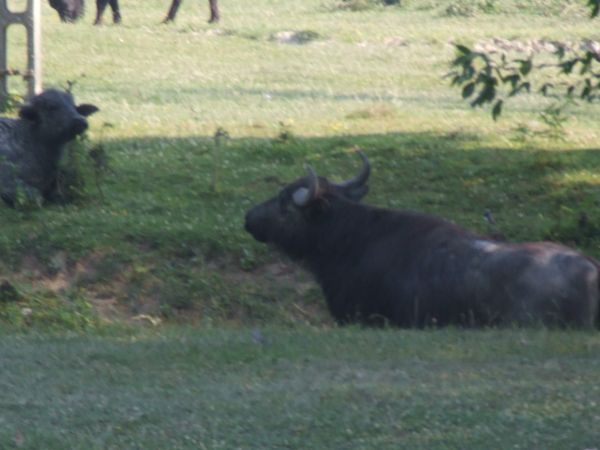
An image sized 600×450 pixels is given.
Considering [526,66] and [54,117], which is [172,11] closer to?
[54,117]

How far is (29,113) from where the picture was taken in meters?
12.0

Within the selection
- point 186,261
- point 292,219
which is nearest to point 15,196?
point 186,261

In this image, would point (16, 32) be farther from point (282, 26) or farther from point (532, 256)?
point (532, 256)

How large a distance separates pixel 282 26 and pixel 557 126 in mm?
14804

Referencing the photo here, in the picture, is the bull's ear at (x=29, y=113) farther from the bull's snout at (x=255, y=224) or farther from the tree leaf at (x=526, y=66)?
the tree leaf at (x=526, y=66)

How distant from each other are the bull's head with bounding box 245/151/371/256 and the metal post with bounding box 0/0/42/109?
5.76m

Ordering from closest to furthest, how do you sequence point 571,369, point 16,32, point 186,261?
point 571,369, point 186,261, point 16,32

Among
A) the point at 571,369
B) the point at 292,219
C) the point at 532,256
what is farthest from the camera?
the point at 292,219

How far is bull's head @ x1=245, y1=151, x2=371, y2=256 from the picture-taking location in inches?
395

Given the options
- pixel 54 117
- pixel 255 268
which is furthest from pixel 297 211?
pixel 54 117

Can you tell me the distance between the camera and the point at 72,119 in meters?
11.9

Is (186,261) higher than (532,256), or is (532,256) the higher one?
(532,256)

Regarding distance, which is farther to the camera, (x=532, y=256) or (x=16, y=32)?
(x=16, y=32)

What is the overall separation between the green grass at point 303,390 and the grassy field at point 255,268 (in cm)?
2
